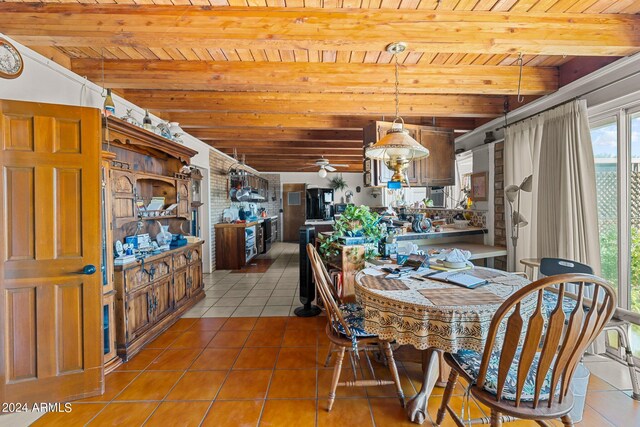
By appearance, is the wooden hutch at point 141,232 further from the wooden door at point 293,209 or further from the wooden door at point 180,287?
the wooden door at point 293,209

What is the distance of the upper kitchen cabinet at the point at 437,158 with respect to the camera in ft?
11.9

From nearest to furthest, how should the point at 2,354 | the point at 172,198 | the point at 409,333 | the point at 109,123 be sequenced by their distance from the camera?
the point at 409,333 → the point at 2,354 → the point at 109,123 → the point at 172,198

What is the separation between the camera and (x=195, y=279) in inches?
140

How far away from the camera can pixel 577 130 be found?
2.32 metres

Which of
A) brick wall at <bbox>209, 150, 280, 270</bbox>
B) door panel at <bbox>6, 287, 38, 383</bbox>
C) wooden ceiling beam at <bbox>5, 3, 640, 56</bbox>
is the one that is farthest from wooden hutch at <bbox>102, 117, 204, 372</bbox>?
brick wall at <bbox>209, 150, 280, 270</bbox>

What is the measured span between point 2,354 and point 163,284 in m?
1.21

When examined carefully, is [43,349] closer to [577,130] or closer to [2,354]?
[2,354]

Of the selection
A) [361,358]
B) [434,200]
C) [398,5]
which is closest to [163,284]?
[361,358]

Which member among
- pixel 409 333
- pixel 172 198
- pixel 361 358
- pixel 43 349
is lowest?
pixel 361 358

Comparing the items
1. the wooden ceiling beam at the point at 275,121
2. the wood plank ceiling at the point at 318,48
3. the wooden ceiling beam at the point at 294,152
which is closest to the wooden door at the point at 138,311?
the wood plank ceiling at the point at 318,48

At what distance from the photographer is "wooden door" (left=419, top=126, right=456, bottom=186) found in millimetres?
3615

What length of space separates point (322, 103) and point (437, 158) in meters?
1.71

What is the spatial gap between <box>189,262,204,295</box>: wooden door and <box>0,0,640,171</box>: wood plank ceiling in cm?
194

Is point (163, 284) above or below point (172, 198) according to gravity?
below
